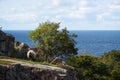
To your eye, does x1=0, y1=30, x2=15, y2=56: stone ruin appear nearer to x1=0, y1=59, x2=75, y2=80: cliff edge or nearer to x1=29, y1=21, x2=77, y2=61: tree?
x1=0, y1=59, x2=75, y2=80: cliff edge

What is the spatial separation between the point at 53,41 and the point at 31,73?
42.9 m

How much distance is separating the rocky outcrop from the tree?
37.1 m

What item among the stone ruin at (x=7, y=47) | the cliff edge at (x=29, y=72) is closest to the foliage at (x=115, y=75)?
the stone ruin at (x=7, y=47)

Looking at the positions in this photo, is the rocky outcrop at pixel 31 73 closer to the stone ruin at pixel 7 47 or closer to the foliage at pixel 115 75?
the stone ruin at pixel 7 47

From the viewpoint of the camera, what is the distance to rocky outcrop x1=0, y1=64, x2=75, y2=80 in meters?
38.7

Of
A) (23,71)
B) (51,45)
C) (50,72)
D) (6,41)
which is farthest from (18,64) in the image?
(51,45)

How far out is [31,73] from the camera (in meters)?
42.0

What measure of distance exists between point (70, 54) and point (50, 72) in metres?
42.3

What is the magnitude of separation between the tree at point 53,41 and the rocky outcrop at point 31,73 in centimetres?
3709

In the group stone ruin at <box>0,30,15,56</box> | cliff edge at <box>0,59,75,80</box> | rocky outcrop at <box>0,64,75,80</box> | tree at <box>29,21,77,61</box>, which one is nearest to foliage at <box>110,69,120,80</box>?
tree at <box>29,21,77,61</box>

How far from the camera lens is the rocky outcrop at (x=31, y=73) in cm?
3869

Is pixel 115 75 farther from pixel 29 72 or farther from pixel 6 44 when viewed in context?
pixel 29 72

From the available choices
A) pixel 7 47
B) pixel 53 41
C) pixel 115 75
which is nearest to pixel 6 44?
pixel 7 47

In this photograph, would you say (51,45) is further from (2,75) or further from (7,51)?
(2,75)
